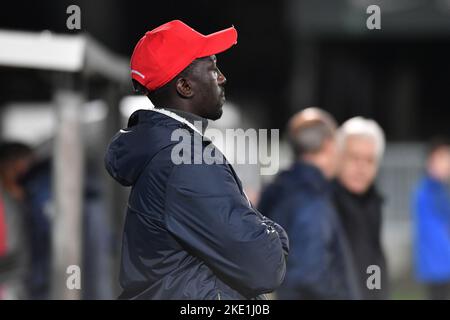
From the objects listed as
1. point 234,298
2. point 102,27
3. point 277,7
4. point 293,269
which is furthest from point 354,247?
point 277,7

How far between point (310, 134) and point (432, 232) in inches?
134

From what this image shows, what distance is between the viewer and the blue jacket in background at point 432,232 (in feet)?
26.7

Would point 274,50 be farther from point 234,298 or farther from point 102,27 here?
point 234,298

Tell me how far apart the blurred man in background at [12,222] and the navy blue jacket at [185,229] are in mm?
2633

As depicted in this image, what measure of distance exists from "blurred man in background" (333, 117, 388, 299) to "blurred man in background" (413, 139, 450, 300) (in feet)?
9.93

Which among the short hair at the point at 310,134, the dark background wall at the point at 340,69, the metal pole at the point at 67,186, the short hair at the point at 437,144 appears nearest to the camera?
the short hair at the point at 310,134

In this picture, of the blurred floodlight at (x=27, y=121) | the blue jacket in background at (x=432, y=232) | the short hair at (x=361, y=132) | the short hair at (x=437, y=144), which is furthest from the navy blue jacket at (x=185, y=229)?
the blurred floodlight at (x=27, y=121)

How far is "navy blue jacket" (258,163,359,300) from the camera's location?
4.68 metres

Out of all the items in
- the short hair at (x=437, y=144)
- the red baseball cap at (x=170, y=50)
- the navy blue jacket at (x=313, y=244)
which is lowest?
the navy blue jacket at (x=313, y=244)

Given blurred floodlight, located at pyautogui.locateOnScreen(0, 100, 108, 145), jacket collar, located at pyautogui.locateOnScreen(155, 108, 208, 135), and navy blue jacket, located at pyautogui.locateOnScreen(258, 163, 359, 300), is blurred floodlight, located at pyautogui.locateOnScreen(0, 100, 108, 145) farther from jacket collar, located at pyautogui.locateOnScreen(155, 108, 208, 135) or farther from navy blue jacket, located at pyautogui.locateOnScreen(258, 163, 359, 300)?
jacket collar, located at pyautogui.locateOnScreen(155, 108, 208, 135)

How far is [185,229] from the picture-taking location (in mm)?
2752

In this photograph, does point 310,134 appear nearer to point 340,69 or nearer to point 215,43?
point 215,43

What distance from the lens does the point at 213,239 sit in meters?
2.74

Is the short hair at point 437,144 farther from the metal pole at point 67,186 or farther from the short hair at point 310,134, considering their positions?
the metal pole at point 67,186
